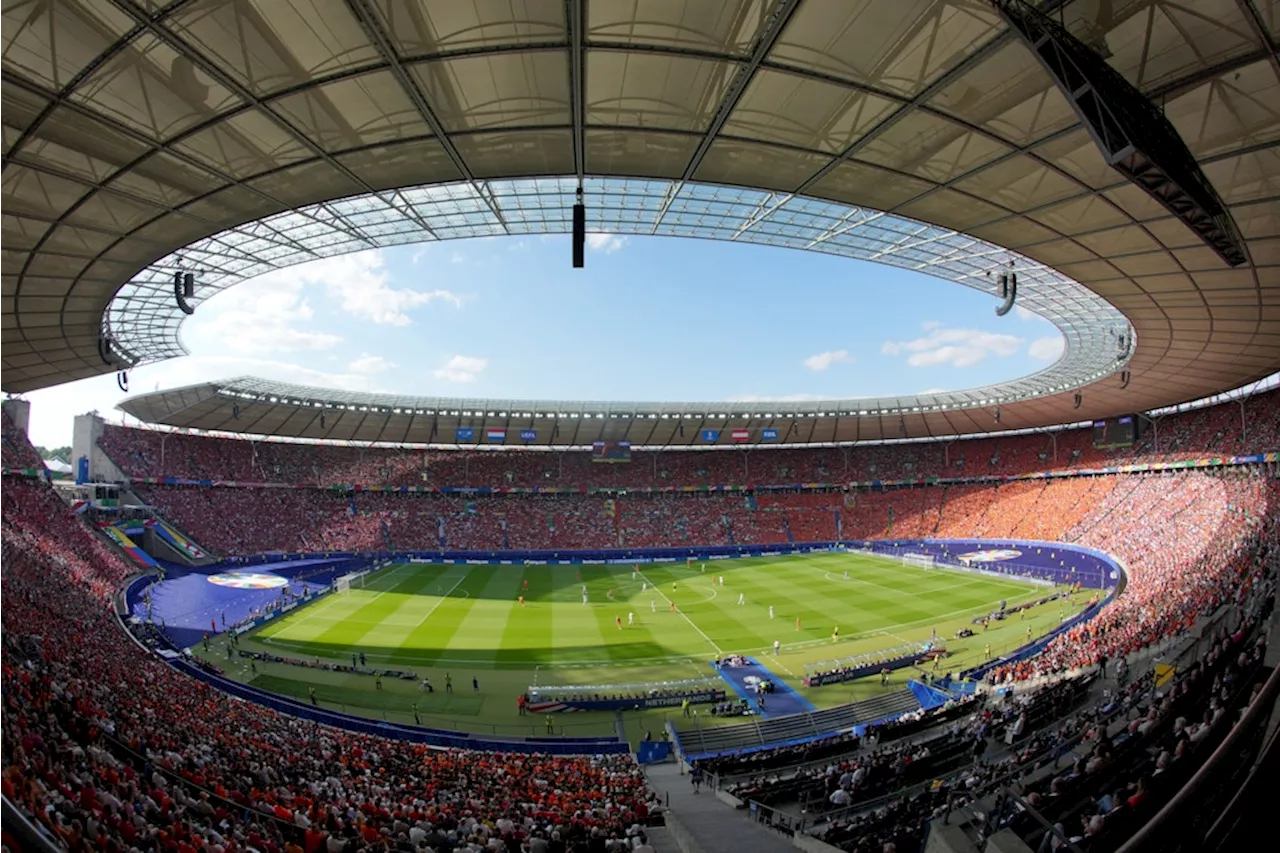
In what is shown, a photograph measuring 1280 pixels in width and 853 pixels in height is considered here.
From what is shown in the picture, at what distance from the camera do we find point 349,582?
46344mm

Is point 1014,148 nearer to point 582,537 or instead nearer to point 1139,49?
point 1139,49

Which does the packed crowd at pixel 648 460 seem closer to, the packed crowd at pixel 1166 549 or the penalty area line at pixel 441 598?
the packed crowd at pixel 1166 549

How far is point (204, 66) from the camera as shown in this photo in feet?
35.0

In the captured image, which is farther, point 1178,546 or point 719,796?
point 1178,546

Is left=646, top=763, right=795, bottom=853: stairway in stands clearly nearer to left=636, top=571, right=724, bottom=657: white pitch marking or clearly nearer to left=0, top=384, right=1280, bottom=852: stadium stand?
left=0, top=384, right=1280, bottom=852: stadium stand

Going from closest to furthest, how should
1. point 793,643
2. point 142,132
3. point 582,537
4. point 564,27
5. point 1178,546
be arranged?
1. point 564,27
2. point 142,132
3. point 793,643
4. point 1178,546
5. point 582,537

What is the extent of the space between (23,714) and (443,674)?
1876 centimetres

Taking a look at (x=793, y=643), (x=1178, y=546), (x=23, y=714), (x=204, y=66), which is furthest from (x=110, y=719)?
(x=1178, y=546)

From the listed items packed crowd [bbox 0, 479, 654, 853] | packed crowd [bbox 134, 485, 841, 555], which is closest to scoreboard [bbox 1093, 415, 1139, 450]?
packed crowd [bbox 134, 485, 841, 555]

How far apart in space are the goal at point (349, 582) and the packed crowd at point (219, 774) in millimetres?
21408

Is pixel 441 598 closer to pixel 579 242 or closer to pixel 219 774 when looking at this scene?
pixel 219 774

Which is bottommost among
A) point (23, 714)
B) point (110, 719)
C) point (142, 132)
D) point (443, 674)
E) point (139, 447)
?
point (443, 674)

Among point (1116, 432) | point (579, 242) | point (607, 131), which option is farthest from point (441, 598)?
point (1116, 432)

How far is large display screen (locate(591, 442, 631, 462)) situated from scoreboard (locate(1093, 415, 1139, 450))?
142ft
